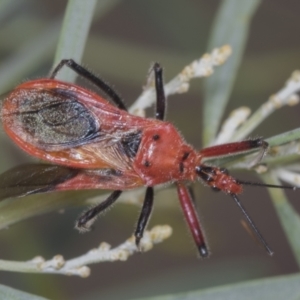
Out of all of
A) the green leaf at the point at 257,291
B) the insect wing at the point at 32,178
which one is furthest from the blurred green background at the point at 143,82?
the green leaf at the point at 257,291

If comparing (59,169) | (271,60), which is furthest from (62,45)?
(271,60)

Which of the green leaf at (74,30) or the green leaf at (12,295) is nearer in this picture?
the green leaf at (12,295)

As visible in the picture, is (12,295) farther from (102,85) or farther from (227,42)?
(227,42)

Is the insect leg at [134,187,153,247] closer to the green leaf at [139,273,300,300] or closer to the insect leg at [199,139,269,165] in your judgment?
the insect leg at [199,139,269,165]

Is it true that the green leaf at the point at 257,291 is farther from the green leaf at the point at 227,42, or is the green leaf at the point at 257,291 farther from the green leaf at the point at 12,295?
the green leaf at the point at 227,42

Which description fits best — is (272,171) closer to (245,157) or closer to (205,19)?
(245,157)

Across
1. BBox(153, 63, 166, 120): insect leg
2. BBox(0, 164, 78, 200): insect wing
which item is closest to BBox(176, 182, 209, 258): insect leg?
BBox(153, 63, 166, 120): insect leg
